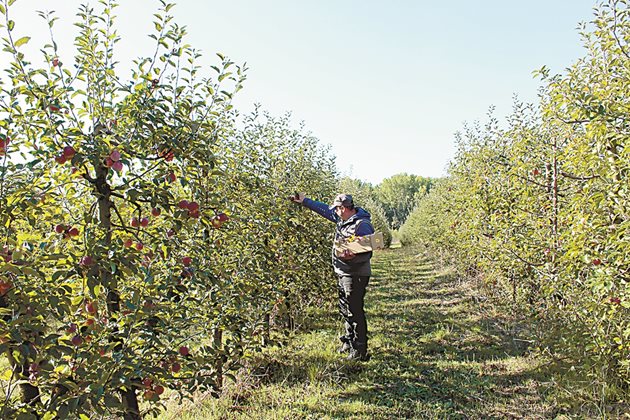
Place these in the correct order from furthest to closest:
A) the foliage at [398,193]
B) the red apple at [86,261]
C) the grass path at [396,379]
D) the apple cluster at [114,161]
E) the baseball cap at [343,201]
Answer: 1. the foliage at [398,193]
2. the baseball cap at [343,201]
3. the grass path at [396,379]
4. the apple cluster at [114,161]
5. the red apple at [86,261]

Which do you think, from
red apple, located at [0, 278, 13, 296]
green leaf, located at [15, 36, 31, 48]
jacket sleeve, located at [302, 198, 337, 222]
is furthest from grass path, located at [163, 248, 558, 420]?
green leaf, located at [15, 36, 31, 48]

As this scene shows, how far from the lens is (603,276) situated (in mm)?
2918

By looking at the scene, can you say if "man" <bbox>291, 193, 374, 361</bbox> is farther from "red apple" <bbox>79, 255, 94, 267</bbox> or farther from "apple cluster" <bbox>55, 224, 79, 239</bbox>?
"red apple" <bbox>79, 255, 94, 267</bbox>

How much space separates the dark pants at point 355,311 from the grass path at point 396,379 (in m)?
0.28

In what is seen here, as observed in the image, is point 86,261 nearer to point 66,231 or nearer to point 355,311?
point 66,231

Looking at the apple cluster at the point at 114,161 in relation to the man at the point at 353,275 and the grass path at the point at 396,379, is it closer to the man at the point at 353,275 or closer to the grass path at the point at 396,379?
the grass path at the point at 396,379

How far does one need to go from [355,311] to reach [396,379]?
2.91 ft

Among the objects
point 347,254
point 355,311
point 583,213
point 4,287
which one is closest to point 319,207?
point 347,254

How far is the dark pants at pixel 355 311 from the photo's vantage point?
16.7ft

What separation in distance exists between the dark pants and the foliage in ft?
156

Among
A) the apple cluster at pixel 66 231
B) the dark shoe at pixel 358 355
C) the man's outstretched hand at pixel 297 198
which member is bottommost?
the dark shoe at pixel 358 355

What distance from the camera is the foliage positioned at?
196ft

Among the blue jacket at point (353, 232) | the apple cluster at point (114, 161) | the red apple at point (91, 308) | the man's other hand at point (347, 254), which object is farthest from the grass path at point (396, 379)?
the apple cluster at point (114, 161)

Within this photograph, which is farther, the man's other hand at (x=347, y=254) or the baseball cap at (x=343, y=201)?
the baseball cap at (x=343, y=201)
